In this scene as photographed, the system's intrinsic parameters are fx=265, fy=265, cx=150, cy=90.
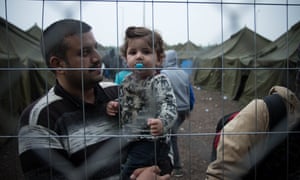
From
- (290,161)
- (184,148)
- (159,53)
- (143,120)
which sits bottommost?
(184,148)

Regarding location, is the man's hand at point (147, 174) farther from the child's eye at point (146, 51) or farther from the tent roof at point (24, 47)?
the tent roof at point (24, 47)

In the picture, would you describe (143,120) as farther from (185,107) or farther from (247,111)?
(185,107)

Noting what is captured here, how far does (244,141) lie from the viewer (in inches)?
21.9

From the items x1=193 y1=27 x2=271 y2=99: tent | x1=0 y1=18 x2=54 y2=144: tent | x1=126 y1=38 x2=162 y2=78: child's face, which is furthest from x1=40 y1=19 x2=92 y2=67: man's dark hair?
x1=193 y1=27 x2=271 y2=99: tent

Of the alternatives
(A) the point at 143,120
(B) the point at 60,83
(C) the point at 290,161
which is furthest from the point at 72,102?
(C) the point at 290,161

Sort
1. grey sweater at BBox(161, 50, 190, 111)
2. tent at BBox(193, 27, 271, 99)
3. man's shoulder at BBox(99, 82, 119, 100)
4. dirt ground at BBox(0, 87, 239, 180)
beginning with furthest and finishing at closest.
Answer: tent at BBox(193, 27, 271, 99)
grey sweater at BBox(161, 50, 190, 111)
dirt ground at BBox(0, 87, 239, 180)
man's shoulder at BBox(99, 82, 119, 100)

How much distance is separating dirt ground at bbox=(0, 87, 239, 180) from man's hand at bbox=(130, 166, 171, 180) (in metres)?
0.09

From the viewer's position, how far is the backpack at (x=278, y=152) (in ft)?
1.85

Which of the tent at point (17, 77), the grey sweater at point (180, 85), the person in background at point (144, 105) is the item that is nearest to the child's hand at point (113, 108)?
the person in background at point (144, 105)

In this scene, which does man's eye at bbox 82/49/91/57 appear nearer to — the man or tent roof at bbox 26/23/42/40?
the man

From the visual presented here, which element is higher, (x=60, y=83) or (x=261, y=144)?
(x=60, y=83)

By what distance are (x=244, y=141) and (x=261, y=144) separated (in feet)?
0.17

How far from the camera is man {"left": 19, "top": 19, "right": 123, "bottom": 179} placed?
1.66 ft

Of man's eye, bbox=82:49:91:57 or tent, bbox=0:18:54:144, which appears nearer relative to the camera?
man's eye, bbox=82:49:91:57
